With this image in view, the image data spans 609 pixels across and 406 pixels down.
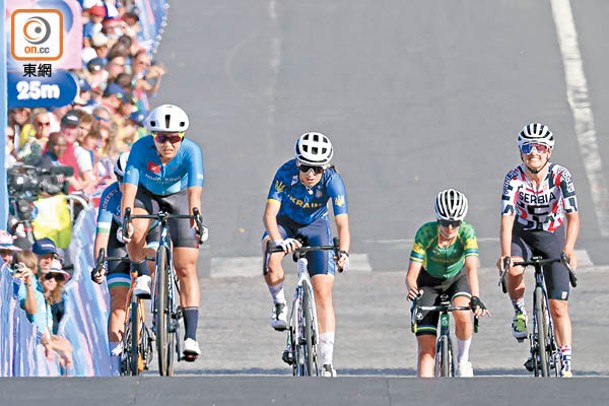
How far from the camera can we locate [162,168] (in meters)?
15.3

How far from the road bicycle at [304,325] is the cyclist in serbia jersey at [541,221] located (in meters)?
1.59

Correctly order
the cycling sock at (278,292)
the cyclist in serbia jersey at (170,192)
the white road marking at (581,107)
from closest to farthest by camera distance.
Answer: the cyclist in serbia jersey at (170,192), the cycling sock at (278,292), the white road marking at (581,107)

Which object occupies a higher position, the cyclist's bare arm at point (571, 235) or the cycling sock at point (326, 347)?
the cyclist's bare arm at point (571, 235)

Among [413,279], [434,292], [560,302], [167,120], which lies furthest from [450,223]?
[167,120]

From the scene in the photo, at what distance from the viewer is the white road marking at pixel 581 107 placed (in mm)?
24938

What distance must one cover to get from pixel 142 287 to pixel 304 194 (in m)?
1.58

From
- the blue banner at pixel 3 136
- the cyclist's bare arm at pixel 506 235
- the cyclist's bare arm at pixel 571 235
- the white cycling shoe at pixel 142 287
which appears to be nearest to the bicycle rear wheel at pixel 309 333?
the white cycling shoe at pixel 142 287

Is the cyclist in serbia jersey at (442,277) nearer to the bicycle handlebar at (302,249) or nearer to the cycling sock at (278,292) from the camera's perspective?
the bicycle handlebar at (302,249)

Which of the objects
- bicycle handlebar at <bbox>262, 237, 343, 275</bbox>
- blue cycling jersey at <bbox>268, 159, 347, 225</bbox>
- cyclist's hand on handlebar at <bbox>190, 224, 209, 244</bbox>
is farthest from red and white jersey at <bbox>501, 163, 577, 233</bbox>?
cyclist's hand on handlebar at <bbox>190, 224, 209, 244</bbox>

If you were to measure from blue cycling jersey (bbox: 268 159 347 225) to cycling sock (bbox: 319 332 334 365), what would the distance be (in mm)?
969

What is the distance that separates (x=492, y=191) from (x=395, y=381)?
12.5 meters

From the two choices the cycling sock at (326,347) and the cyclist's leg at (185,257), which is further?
the cycling sock at (326,347)

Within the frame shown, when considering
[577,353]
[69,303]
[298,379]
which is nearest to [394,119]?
[577,353]

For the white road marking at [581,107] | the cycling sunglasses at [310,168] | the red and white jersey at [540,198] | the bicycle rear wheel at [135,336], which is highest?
the white road marking at [581,107]
